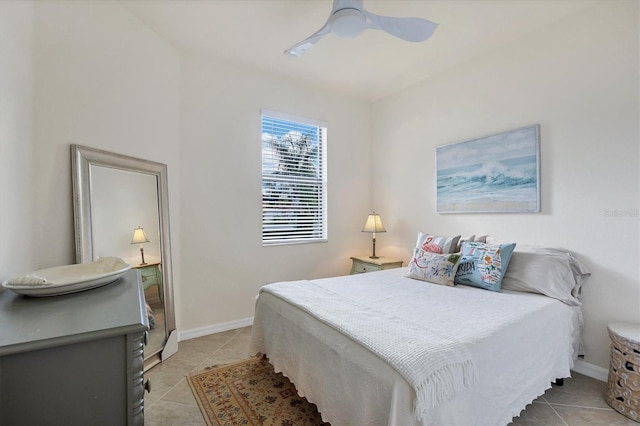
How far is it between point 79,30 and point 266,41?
1.37 m

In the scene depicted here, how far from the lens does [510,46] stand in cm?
272

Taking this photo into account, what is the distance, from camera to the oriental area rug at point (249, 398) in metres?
1.79

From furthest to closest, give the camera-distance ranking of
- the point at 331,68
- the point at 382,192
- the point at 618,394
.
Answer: the point at 382,192, the point at 331,68, the point at 618,394

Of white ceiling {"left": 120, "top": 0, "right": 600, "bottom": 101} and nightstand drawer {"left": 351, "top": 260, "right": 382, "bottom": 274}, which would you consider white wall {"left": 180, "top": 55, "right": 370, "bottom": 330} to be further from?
nightstand drawer {"left": 351, "top": 260, "right": 382, "bottom": 274}

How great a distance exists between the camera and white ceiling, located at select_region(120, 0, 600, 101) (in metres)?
2.23

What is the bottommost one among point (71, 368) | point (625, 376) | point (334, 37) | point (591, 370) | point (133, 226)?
point (591, 370)

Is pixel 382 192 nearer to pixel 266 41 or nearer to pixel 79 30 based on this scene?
pixel 266 41

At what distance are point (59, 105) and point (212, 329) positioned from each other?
2282mm

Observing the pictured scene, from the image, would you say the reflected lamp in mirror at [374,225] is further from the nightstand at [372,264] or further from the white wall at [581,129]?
the white wall at [581,129]

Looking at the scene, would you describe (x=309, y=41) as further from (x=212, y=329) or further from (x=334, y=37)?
(x=212, y=329)

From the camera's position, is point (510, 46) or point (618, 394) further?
point (510, 46)

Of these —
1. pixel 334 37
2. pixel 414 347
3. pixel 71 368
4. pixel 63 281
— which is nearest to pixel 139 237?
pixel 63 281

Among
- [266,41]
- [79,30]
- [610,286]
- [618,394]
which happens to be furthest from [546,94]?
[79,30]

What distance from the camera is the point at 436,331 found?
1.49 meters
